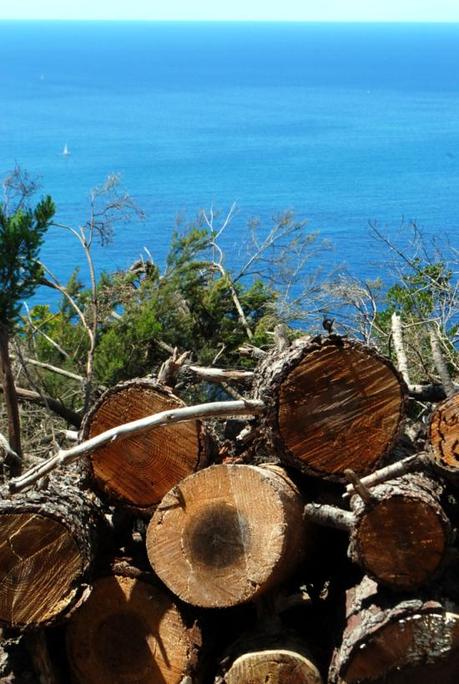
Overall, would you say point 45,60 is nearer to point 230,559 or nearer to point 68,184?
point 68,184

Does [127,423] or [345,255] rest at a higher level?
[345,255]

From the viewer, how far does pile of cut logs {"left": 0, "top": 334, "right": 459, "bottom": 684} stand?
4.86 metres

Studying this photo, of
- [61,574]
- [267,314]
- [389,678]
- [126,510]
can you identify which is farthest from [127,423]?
[267,314]

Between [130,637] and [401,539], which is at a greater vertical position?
[401,539]

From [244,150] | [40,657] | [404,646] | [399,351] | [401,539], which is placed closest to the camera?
[404,646]

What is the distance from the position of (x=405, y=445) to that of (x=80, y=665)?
2291mm

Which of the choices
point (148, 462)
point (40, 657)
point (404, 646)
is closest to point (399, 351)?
point (148, 462)

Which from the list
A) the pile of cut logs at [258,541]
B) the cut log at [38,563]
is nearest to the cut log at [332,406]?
the pile of cut logs at [258,541]

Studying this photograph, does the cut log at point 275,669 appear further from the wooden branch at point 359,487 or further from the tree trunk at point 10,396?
the tree trunk at point 10,396

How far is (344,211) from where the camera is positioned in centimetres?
5888

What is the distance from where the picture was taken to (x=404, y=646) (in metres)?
4.72

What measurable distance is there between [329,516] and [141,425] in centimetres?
116

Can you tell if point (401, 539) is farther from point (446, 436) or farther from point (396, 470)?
point (446, 436)

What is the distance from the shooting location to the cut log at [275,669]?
4910 millimetres
